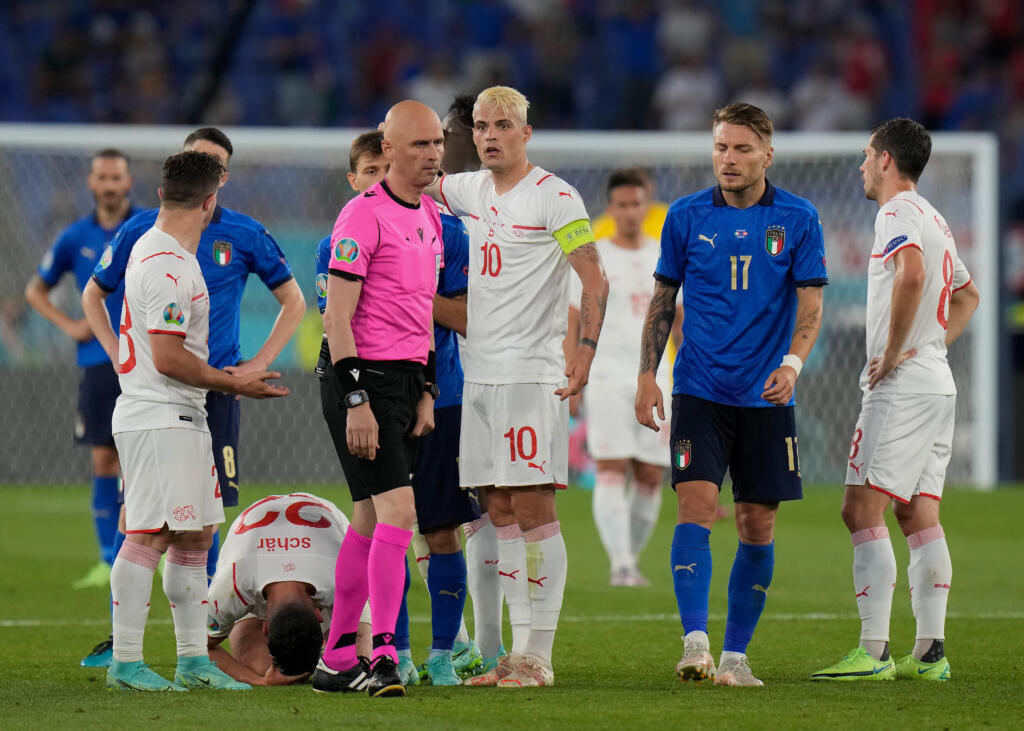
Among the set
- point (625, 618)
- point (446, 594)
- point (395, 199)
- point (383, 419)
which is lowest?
point (625, 618)

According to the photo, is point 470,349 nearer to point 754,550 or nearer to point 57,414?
point 754,550

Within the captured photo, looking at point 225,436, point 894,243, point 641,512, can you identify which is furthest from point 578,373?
point 641,512

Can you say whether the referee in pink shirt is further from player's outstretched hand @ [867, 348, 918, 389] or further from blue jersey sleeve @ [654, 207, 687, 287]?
player's outstretched hand @ [867, 348, 918, 389]

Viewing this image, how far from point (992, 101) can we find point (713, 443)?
15.6 metres

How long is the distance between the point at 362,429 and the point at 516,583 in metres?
0.94

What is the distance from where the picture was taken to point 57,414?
14.8 meters

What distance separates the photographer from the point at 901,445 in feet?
19.9

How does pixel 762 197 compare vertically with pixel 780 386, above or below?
above

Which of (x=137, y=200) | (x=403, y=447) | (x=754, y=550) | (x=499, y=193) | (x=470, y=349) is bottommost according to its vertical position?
(x=754, y=550)

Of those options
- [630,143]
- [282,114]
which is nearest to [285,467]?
[630,143]

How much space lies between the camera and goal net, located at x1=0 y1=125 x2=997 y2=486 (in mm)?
14820

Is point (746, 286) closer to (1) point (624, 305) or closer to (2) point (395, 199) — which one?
(2) point (395, 199)

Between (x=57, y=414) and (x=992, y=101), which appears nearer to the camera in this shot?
(x=57, y=414)

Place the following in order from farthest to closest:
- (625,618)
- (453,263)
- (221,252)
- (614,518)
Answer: (614,518)
(625,618)
(221,252)
(453,263)
